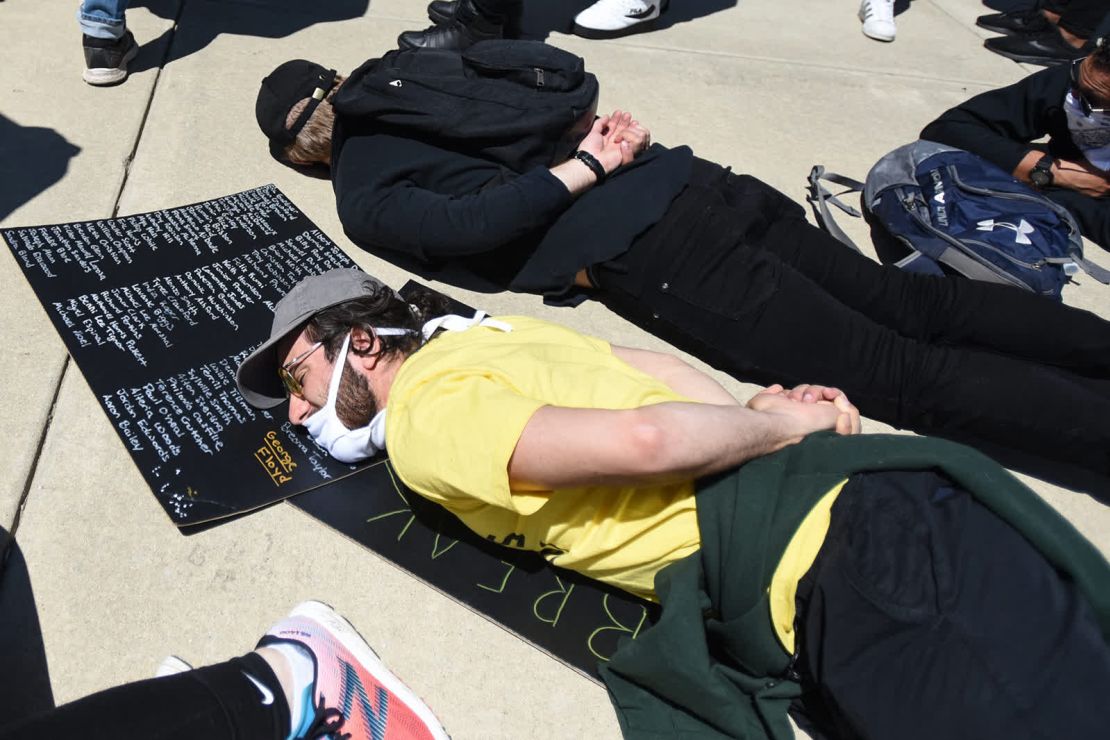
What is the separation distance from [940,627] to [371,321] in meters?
1.31

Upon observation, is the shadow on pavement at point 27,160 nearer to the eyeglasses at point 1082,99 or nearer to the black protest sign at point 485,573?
the black protest sign at point 485,573

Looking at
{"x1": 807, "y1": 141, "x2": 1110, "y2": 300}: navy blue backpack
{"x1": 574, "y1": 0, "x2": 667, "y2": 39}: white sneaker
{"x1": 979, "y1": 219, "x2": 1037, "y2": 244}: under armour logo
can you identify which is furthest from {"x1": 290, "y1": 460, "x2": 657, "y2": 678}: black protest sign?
{"x1": 574, "y1": 0, "x2": 667, "y2": 39}: white sneaker

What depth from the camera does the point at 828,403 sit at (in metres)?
1.90

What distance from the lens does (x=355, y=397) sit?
6.06 feet

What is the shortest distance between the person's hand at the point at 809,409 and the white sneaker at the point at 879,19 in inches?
146

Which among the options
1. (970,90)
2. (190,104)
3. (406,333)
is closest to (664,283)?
(406,333)

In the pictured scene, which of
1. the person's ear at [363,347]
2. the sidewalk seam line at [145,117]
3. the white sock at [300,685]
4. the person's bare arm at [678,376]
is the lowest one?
the white sock at [300,685]

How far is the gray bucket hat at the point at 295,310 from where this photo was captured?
190 centimetres

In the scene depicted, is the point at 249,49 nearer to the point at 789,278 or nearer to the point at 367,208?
the point at 367,208

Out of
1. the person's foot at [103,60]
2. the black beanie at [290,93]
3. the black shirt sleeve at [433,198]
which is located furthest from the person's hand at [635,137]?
the person's foot at [103,60]

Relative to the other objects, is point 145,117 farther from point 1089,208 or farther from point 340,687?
point 1089,208

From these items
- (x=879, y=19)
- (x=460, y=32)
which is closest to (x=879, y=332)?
(x=460, y=32)

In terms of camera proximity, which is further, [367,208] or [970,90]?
[970,90]

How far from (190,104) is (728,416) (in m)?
2.92
